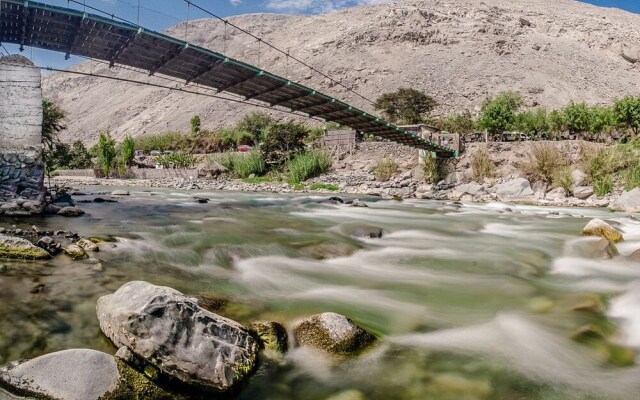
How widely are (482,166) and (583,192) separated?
5.58m

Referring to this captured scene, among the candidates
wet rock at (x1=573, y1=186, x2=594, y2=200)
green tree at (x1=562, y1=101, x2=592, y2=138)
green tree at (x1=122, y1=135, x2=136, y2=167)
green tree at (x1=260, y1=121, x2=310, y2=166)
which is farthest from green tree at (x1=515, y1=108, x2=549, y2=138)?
green tree at (x1=122, y1=135, x2=136, y2=167)

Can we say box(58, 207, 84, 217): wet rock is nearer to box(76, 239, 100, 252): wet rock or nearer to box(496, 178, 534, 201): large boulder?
box(76, 239, 100, 252): wet rock

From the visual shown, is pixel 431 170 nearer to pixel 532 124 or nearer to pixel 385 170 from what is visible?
pixel 385 170

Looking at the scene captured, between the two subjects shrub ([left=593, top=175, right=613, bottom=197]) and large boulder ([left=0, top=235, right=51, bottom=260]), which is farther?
shrub ([left=593, top=175, right=613, bottom=197])

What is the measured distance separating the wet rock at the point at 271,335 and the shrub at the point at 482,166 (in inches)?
809

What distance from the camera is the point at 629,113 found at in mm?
27266

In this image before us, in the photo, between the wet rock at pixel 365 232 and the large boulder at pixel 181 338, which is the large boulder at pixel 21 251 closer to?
the large boulder at pixel 181 338

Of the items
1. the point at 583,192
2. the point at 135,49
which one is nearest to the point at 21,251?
the point at 135,49

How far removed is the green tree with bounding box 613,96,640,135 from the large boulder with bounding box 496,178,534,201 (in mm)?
13952

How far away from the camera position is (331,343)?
3.39 meters

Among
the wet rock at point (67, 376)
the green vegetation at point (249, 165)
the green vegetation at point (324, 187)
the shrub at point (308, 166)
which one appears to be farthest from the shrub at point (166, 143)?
the wet rock at point (67, 376)

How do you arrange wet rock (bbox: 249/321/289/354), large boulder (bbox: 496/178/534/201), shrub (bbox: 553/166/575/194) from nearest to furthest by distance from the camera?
wet rock (bbox: 249/321/289/354) < shrub (bbox: 553/166/575/194) < large boulder (bbox: 496/178/534/201)

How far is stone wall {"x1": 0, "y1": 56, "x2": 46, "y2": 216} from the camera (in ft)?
30.0

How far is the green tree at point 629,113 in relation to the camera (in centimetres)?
2700
